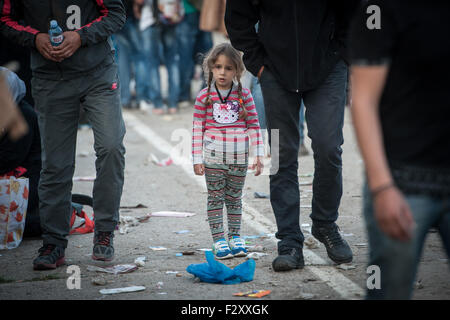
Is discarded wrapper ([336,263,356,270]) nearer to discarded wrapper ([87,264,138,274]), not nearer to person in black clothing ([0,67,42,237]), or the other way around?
discarded wrapper ([87,264,138,274])

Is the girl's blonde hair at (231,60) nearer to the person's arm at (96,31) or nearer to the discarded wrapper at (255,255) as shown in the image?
the person's arm at (96,31)

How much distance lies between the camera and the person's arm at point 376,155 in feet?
7.98

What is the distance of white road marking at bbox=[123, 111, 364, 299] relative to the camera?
4445mm

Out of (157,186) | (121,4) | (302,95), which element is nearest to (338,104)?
(302,95)

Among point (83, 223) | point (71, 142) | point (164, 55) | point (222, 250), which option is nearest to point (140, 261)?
point (222, 250)

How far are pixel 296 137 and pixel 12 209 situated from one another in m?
2.25

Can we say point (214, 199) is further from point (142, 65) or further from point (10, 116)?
point (142, 65)

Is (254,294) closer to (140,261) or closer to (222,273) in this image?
(222,273)

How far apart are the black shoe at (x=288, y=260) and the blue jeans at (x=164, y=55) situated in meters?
8.71

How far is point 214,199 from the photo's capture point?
5.35 meters

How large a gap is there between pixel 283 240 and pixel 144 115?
876cm

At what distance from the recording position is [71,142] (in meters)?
5.19

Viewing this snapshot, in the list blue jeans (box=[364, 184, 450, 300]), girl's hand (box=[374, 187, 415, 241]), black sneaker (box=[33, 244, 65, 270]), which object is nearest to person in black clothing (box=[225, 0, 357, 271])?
black sneaker (box=[33, 244, 65, 270])

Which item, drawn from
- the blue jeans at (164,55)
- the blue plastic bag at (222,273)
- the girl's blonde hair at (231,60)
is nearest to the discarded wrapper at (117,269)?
the blue plastic bag at (222,273)
